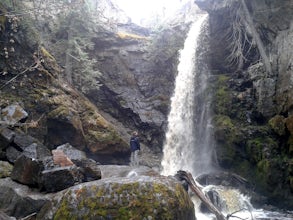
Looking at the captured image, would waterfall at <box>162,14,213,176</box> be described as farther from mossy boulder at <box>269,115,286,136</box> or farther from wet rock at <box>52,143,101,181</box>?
wet rock at <box>52,143,101,181</box>

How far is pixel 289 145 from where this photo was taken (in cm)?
1338

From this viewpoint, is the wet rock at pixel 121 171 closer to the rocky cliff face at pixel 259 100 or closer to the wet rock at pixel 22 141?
the wet rock at pixel 22 141

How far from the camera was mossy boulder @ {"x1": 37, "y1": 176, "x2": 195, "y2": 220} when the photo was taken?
20.6ft

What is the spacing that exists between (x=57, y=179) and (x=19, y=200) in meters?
0.98

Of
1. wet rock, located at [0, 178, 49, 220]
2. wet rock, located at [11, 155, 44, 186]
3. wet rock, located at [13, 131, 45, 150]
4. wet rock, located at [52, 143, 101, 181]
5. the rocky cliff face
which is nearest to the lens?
wet rock, located at [0, 178, 49, 220]

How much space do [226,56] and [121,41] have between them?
7.97m

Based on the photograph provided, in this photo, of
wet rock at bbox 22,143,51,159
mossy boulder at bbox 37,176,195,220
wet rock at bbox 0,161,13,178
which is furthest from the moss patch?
wet rock at bbox 22,143,51,159

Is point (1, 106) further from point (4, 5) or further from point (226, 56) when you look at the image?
point (226, 56)

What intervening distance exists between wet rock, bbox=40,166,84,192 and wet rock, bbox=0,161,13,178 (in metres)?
1.97

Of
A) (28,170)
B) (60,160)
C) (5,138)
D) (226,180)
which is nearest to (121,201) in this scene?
(60,160)

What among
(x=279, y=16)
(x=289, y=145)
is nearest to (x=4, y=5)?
(x=279, y=16)

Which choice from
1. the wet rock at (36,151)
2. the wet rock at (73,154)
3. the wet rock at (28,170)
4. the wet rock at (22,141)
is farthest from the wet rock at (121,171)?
the wet rock at (28,170)

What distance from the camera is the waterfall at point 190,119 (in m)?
17.7

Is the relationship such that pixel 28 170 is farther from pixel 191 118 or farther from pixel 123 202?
pixel 191 118
